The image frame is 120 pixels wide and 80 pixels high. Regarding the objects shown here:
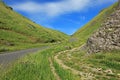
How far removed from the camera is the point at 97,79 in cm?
1873

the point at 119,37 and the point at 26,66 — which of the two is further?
the point at 119,37

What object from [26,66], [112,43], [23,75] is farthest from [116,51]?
[23,75]

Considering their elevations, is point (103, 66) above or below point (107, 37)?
below

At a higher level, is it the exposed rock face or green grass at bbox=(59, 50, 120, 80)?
the exposed rock face

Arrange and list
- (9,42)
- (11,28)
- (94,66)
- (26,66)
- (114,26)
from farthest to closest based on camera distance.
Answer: (11,28)
(9,42)
(114,26)
(94,66)
(26,66)

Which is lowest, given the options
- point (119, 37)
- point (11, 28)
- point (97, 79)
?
point (97, 79)

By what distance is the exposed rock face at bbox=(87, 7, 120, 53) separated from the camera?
3098 cm

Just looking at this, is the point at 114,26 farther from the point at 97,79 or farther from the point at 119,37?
the point at 97,79

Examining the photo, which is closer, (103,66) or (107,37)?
(103,66)

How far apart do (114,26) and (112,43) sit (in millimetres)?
4289

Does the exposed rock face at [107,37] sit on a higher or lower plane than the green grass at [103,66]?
higher

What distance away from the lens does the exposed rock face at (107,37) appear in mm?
30984

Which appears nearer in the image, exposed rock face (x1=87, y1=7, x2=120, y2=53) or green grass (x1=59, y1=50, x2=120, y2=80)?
green grass (x1=59, y1=50, x2=120, y2=80)

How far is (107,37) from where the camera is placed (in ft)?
109
